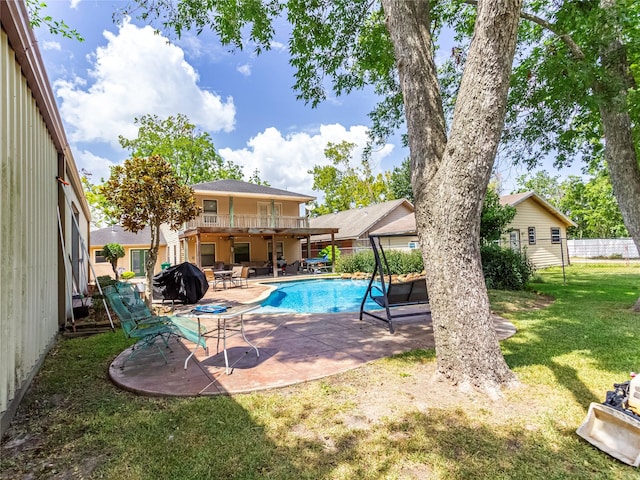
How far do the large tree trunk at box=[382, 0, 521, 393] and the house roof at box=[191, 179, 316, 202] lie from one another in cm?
1867

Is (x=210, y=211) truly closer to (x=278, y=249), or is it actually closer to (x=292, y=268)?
(x=278, y=249)

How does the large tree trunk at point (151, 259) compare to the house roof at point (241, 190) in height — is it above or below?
below

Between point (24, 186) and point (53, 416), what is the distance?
245 cm

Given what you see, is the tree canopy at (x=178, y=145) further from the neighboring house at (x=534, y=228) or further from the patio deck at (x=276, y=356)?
the patio deck at (x=276, y=356)

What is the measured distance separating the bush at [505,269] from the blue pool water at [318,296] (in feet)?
14.7

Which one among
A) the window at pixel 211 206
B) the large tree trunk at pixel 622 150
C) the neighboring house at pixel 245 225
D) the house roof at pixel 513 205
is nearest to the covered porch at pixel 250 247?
the neighboring house at pixel 245 225

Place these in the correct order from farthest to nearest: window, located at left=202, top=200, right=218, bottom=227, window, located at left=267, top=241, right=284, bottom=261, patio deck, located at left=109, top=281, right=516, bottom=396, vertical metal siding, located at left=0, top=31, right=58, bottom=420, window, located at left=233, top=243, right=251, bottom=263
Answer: window, located at left=267, top=241, right=284, bottom=261 → window, located at left=233, top=243, right=251, bottom=263 → window, located at left=202, top=200, right=218, bottom=227 → patio deck, located at left=109, top=281, right=516, bottom=396 → vertical metal siding, located at left=0, top=31, right=58, bottom=420

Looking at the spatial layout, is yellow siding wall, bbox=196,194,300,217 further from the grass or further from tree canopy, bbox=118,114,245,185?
the grass

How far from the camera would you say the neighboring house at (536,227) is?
20398 mm

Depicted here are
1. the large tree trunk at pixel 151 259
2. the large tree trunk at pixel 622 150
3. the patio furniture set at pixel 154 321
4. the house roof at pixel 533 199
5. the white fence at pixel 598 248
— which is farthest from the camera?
the white fence at pixel 598 248

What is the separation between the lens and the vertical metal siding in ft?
9.45

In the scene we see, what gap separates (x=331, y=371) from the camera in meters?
4.20

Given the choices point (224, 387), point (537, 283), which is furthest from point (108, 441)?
point (537, 283)

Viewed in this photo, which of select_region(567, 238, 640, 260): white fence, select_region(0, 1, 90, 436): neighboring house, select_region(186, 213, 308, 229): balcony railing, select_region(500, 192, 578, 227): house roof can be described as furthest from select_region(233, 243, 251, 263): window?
select_region(567, 238, 640, 260): white fence
